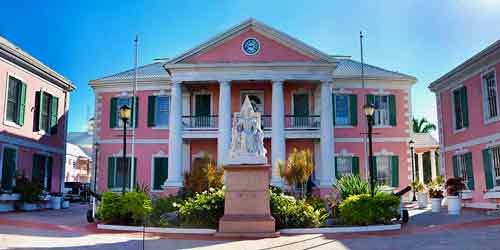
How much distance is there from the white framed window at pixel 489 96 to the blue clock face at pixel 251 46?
10114mm

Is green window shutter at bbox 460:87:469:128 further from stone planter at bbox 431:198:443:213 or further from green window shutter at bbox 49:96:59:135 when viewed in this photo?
green window shutter at bbox 49:96:59:135

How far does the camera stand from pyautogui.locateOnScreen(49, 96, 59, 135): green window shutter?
2242cm

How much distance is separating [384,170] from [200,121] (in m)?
9.95

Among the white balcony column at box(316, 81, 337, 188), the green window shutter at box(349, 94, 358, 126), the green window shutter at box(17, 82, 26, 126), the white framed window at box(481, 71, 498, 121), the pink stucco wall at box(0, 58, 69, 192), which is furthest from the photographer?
the green window shutter at box(349, 94, 358, 126)

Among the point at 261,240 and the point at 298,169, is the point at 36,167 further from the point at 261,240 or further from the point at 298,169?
the point at 261,240

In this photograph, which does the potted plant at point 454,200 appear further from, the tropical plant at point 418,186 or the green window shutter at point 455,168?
the tropical plant at point 418,186

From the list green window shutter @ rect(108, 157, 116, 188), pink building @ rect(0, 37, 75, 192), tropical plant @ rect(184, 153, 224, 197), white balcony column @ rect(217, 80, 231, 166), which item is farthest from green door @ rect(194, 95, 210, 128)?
tropical plant @ rect(184, 153, 224, 197)

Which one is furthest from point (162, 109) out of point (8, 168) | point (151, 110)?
point (8, 168)

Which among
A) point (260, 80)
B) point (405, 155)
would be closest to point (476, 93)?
point (405, 155)

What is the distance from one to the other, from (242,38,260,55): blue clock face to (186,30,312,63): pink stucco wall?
0.52ft

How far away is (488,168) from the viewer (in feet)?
60.0

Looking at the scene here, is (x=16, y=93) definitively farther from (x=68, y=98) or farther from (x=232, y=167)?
(x=232, y=167)

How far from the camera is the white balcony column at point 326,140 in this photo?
2181 cm

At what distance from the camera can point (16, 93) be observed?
63.8 ft
